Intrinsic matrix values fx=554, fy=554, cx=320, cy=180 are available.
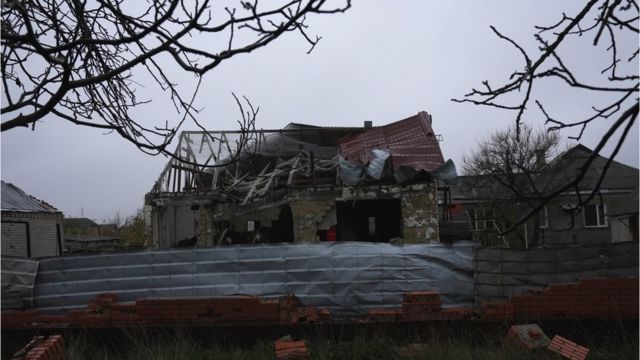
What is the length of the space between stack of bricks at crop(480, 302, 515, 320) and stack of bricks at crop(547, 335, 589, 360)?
1252 mm

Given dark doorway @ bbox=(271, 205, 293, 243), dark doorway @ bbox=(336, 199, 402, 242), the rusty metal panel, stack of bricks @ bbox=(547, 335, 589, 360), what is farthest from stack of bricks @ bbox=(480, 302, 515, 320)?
dark doorway @ bbox=(336, 199, 402, 242)

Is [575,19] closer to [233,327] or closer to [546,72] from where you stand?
[546,72]

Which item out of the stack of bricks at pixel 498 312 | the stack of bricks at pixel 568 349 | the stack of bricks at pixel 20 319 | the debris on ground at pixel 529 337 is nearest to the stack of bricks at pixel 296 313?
the stack of bricks at pixel 498 312

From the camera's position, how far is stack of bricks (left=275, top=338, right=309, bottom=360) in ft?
20.4

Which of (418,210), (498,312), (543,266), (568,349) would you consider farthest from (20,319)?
(418,210)

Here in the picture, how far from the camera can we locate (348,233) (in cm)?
1906

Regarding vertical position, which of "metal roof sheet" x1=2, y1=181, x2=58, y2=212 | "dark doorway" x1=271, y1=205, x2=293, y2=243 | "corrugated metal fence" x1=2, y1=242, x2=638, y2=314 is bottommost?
"corrugated metal fence" x1=2, y1=242, x2=638, y2=314

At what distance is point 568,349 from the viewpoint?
601 cm

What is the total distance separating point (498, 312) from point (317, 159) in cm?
1364

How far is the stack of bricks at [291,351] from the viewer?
6.21 meters

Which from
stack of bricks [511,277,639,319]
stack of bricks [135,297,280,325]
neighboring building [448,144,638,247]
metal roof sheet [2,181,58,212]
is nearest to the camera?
stack of bricks [511,277,639,319]

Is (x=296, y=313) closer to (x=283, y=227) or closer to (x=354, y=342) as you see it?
(x=354, y=342)

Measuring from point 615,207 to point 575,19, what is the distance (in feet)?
83.2

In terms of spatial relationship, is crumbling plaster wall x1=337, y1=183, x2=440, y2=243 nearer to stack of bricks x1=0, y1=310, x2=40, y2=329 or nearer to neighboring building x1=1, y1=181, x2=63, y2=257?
stack of bricks x1=0, y1=310, x2=40, y2=329
